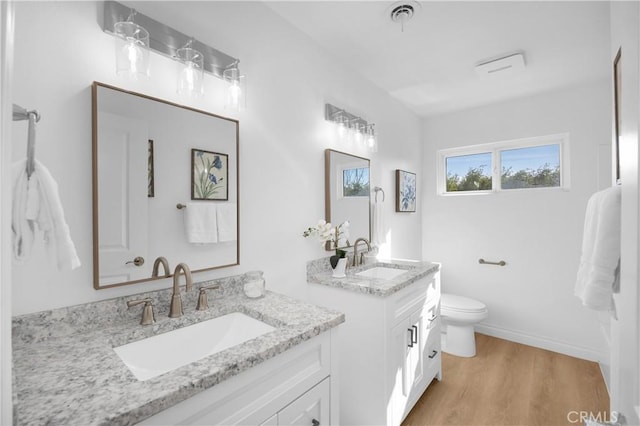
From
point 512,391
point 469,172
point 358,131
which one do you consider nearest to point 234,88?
point 358,131

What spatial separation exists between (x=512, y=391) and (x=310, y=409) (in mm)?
1951

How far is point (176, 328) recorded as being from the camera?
3.78ft

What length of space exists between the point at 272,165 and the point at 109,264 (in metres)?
0.94

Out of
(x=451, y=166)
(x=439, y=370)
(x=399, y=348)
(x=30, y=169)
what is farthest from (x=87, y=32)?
(x=451, y=166)

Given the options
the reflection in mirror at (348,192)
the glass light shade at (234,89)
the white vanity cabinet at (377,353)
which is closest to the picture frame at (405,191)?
A: the reflection in mirror at (348,192)

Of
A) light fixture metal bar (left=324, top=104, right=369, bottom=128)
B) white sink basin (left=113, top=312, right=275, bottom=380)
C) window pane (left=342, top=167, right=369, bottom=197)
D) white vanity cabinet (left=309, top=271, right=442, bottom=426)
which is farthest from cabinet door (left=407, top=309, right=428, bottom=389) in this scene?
light fixture metal bar (left=324, top=104, right=369, bottom=128)

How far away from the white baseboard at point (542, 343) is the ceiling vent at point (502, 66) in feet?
8.07

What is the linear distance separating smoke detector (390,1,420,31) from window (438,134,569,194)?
2056 millimetres

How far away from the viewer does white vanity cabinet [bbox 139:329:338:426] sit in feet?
2.63

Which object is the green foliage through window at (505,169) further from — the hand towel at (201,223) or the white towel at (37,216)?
the white towel at (37,216)

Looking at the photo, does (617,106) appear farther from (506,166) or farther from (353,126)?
(506,166)

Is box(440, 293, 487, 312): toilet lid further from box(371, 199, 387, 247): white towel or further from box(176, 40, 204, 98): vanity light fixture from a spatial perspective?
box(176, 40, 204, 98): vanity light fixture

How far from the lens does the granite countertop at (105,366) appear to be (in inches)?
25.5

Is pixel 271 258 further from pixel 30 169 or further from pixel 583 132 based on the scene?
pixel 583 132
